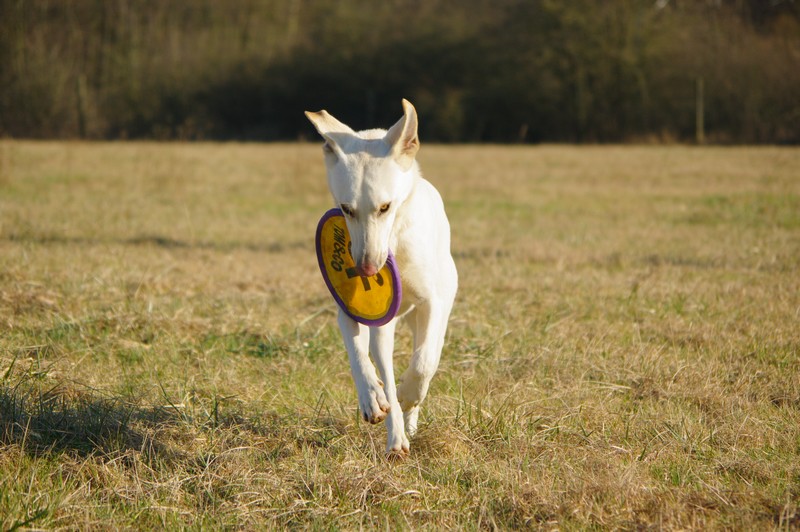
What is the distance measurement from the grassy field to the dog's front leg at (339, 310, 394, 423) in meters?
0.22

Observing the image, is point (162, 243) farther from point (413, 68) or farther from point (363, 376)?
point (413, 68)

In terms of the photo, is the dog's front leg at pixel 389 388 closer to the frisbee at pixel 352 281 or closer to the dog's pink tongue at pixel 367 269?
the frisbee at pixel 352 281

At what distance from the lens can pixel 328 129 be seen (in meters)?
3.48

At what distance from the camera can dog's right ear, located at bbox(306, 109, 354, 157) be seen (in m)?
3.31

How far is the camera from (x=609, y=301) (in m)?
6.20

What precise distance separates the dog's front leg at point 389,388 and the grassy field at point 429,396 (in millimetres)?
90

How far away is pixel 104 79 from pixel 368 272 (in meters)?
32.4

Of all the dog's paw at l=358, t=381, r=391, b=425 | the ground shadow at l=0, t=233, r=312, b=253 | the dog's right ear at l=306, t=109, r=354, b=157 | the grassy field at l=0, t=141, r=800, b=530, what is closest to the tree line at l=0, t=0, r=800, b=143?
the ground shadow at l=0, t=233, r=312, b=253

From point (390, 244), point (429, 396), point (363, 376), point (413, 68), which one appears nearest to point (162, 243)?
point (429, 396)

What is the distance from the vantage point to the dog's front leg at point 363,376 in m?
3.18

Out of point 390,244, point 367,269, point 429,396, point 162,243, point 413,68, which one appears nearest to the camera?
point 367,269

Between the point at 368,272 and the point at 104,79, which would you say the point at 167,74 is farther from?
the point at 368,272

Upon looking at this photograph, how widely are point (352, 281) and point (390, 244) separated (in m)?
0.24

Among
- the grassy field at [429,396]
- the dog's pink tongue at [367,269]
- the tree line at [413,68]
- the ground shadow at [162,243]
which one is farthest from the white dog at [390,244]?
the tree line at [413,68]
